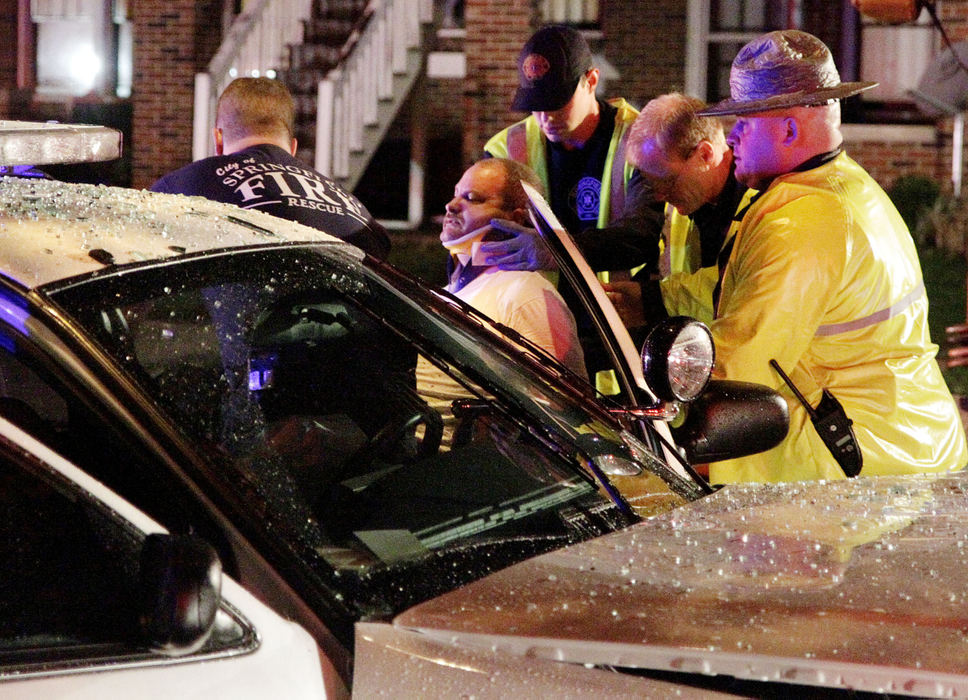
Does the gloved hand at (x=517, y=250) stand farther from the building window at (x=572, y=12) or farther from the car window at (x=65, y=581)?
the building window at (x=572, y=12)

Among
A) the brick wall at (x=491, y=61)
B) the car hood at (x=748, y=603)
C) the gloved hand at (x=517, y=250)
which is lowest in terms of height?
the car hood at (x=748, y=603)

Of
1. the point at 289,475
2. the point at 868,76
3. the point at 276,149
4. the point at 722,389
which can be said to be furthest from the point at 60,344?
the point at 868,76

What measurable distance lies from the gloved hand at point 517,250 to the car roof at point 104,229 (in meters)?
1.10

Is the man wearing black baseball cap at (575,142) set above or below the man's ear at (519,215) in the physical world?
above

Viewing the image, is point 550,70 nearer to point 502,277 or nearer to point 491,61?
point 502,277

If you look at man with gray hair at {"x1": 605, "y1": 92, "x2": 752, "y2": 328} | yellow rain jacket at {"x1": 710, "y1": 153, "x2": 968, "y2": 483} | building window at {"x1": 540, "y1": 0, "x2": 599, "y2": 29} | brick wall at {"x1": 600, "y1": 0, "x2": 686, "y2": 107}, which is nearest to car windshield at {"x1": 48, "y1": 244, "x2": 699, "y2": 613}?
yellow rain jacket at {"x1": 710, "y1": 153, "x2": 968, "y2": 483}

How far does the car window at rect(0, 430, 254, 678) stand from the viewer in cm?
173

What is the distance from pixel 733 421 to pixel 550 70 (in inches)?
89.6

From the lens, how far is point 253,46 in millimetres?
13828

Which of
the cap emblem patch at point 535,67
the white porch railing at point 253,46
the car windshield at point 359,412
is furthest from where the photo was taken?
the white porch railing at point 253,46

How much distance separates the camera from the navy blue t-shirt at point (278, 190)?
4.23 metres

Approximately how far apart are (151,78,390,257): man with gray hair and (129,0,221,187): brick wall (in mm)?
10535

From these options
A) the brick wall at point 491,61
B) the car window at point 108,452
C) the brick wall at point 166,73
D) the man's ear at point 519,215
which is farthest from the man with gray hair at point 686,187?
the brick wall at point 166,73

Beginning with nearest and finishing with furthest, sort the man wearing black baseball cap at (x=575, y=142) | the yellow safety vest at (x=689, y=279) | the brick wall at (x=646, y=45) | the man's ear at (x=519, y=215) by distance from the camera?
the man's ear at (x=519, y=215) → the yellow safety vest at (x=689, y=279) → the man wearing black baseball cap at (x=575, y=142) → the brick wall at (x=646, y=45)
